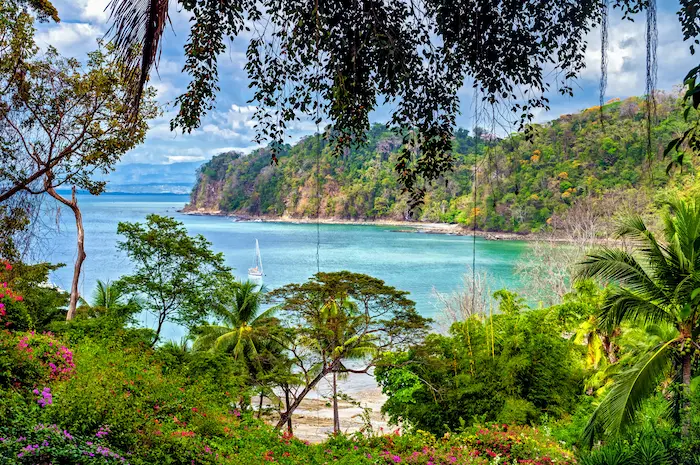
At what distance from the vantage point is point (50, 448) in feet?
7.78

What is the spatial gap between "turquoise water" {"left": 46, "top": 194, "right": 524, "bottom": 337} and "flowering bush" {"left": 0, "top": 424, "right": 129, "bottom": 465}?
65.8ft

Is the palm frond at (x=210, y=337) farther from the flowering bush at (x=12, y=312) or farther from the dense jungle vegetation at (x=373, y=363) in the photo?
the flowering bush at (x=12, y=312)

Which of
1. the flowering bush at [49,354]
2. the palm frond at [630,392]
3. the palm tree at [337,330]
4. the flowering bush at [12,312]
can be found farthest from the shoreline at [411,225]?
the flowering bush at [49,354]

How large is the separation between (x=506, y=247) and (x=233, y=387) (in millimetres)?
33243

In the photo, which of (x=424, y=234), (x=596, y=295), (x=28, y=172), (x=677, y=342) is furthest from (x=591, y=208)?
(x=424, y=234)

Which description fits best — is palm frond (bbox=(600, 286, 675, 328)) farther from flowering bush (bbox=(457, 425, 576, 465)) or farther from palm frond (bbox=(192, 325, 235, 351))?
palm frond (bbox=(192, 325, 235, 351))

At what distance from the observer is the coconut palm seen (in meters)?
12.8

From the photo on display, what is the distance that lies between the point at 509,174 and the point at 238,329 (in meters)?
12.6

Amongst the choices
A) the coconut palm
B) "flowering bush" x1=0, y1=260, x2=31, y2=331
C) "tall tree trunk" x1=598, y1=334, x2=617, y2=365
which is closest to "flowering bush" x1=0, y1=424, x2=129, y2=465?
"flowering bush" x1=0, y1=260, x2=31, y2=331

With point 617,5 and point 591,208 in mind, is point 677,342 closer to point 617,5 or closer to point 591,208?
point 617,5

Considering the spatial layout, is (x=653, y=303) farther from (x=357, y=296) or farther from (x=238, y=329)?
(x=238, y=329)

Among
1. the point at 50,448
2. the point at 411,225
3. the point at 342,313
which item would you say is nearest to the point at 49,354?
the point at 50,448

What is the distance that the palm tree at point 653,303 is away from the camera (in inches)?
182

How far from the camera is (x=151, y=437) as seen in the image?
3271mm
